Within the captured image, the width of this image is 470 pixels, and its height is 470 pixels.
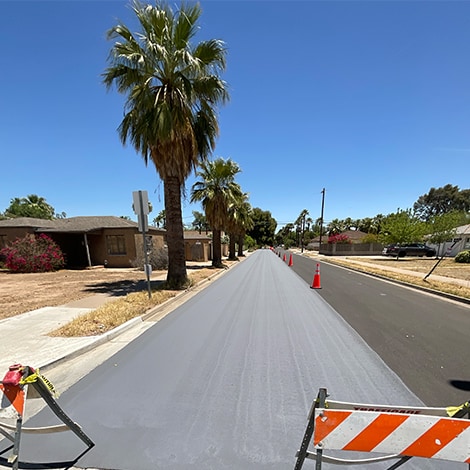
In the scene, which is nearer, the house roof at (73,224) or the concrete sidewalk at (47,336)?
the concrete sidewalk at (47,336)

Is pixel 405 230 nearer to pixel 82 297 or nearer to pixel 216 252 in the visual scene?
pixel 216 252

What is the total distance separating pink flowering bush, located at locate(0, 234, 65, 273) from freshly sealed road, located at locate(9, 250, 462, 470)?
51.6 feet

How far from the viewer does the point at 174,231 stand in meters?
10.7

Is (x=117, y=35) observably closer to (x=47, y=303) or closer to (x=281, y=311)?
(x=47, y=303)

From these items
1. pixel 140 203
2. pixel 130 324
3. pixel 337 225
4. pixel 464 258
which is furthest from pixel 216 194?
pixel 337 225

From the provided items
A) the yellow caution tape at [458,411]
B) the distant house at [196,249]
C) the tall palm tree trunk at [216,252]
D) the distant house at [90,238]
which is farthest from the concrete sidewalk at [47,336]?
the distant house at [196,249]

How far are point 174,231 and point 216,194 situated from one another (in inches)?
440

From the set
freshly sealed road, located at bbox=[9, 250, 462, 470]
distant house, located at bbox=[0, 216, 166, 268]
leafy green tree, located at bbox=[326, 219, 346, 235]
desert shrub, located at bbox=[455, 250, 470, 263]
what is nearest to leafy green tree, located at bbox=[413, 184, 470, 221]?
leafy green tree, located at bbox=[326, 219, 346, 235]

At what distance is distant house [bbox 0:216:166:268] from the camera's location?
19.4m

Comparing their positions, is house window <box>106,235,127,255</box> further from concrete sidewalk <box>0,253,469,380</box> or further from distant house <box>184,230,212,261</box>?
concrete sidewalk <box>0,253,469,380</box>

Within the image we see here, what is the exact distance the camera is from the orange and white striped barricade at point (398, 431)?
1.63 meters

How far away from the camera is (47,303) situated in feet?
26.9

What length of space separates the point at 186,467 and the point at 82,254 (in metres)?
23.4

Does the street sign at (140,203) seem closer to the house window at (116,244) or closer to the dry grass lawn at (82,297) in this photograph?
the dry grass lawn at (82,297)
